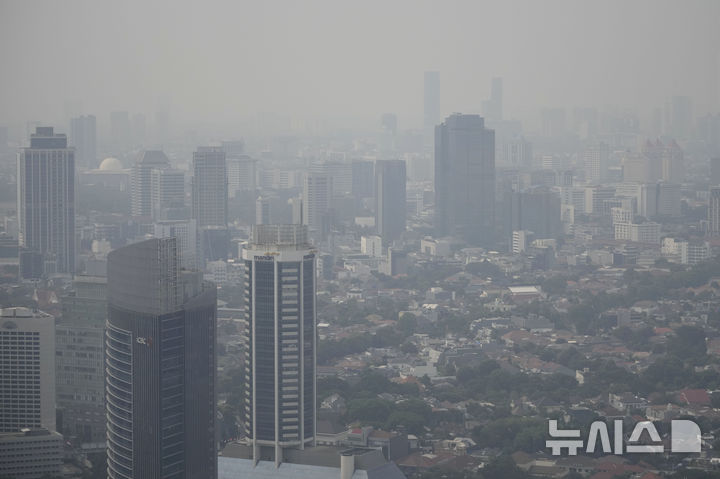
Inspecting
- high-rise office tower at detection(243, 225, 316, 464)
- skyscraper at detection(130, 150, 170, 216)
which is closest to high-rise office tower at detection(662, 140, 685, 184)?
skyscraper at detection(130, 150, 170, 216)

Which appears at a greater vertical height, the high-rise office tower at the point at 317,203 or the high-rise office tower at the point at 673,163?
the high-rise office tower at the point at 673,163

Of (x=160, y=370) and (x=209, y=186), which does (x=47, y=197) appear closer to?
(x=209, y=186)

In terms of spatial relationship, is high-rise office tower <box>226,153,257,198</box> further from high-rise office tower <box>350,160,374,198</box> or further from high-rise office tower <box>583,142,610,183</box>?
high-rise office tower <box>583,142,610,183</box>

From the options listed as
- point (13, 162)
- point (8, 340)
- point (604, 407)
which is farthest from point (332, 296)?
point (8, 340)

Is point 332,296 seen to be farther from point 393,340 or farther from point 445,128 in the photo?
point 445,128

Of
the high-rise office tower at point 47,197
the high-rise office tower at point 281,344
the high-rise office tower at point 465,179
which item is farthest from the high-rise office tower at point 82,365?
the high-rise office tower at point 465,179

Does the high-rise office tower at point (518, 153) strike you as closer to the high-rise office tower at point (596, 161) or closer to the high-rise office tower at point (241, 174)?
the high-rise office tower at point (596, 161)
